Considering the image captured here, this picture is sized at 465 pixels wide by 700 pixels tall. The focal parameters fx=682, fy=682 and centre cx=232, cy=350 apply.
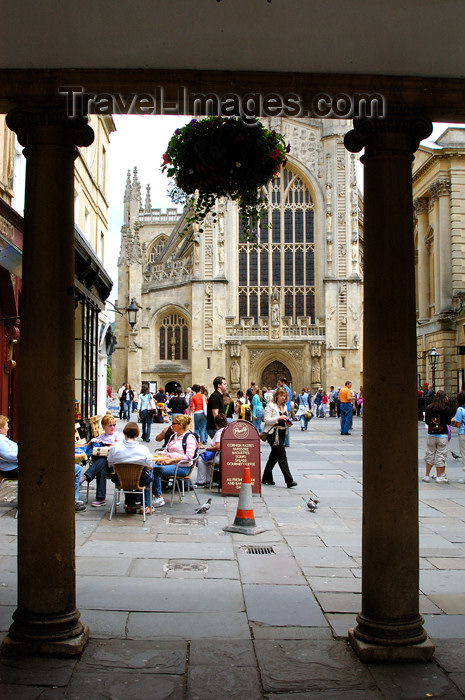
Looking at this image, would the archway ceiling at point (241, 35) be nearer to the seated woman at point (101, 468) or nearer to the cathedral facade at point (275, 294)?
the seated woman at point (101, 468)

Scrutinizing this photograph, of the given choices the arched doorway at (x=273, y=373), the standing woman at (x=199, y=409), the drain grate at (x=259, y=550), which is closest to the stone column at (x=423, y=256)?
the arched doorway at (x=273, y=373)

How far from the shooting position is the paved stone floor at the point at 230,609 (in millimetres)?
3666

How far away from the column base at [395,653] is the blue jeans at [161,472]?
552 cm

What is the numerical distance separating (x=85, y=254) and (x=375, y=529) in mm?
11585

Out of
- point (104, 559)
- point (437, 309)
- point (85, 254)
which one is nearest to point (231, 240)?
point (437, 309)

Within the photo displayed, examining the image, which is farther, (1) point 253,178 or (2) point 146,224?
(2) point 146,224

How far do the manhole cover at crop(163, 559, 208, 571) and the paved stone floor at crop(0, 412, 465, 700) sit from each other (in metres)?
0.03

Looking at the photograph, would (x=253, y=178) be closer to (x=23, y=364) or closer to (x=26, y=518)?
(x=23, y=364)

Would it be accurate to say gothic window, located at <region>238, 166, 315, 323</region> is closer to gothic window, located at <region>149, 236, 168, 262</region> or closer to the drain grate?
gothic window, located at <region>149, 236, 168, 262</region>

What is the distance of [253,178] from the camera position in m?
4.57

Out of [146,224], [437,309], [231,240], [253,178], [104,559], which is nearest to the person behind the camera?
[253,178]

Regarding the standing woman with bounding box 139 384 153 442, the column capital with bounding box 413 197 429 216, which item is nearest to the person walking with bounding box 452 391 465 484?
the standing woman with bounding box 139 384 153 442

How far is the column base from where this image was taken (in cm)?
393

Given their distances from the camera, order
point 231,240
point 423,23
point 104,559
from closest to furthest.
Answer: point 423,23 → point 104,559 → point 231,240
